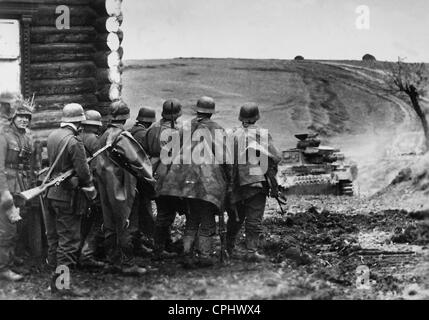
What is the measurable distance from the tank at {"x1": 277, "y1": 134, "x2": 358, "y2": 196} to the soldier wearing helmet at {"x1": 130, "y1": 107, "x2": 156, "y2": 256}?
32.4 ft

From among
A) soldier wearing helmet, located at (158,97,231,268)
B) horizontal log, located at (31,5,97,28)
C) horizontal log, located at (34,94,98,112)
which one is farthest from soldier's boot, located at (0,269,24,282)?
horizontal log, located at (31,5,97,28)

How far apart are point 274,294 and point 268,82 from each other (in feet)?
131

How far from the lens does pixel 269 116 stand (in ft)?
130

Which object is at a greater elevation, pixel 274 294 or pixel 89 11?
pixel 89 11

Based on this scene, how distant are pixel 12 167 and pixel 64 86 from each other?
425 centimetres

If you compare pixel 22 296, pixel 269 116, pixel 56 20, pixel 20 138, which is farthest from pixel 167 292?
pixel 269 116

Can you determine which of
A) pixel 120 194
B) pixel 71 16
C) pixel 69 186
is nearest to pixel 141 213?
pixel 120 194

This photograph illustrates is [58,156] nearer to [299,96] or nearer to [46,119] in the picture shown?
[46,119]

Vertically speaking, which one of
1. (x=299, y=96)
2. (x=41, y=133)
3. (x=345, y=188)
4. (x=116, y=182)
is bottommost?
(x=345, y=188)

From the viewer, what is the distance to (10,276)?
831cm

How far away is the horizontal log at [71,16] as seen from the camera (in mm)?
12445

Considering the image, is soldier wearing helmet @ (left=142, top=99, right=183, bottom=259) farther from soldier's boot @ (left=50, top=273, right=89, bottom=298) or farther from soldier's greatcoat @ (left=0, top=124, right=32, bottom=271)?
soldier's boot @ (left=50, top=273, right=89, bottom=298)

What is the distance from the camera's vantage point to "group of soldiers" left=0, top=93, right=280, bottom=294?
827 centimetres
